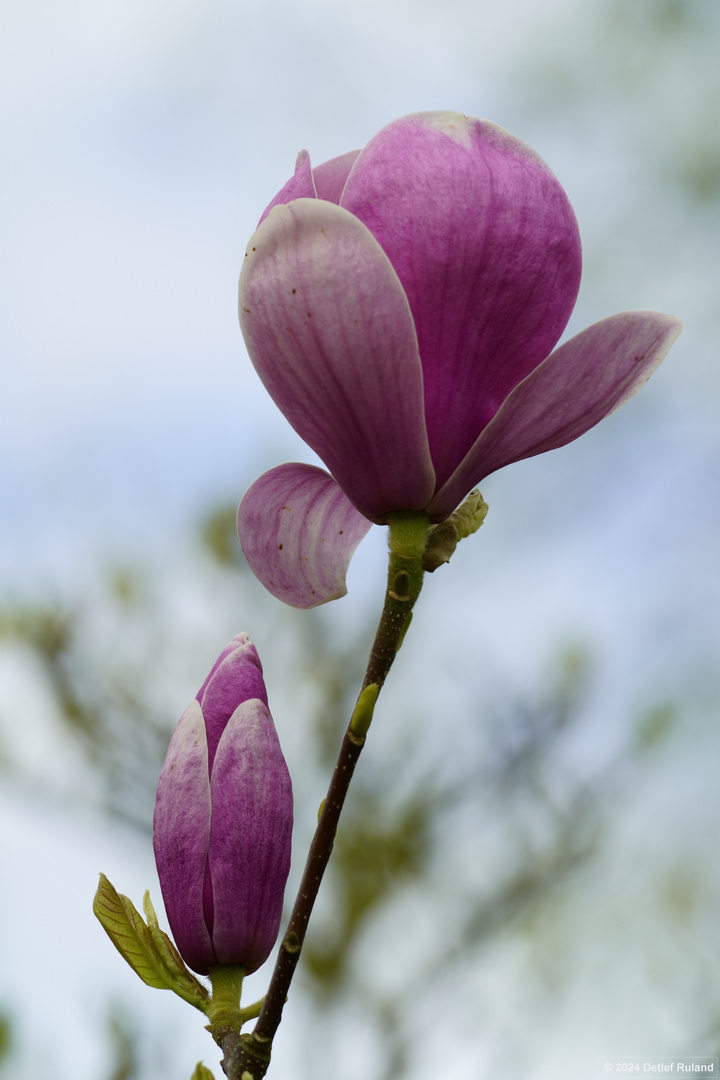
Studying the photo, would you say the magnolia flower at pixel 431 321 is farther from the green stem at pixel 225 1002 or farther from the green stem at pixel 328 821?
the green stem at pixel 225 1002

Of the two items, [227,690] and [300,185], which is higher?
[300,185]

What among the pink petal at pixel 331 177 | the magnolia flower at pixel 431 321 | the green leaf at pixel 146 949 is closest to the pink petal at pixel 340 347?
the magnolia flower at pixel 431 321

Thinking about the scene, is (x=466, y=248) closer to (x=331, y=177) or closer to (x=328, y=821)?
(x=331, y=177)

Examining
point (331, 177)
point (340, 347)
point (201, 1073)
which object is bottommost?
point (201, 1073)

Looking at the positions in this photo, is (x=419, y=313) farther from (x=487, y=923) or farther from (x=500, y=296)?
(x=487, y=923)

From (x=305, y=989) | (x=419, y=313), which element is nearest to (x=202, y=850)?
(x=419, y=313)

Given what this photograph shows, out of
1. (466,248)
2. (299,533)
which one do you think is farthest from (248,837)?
(466,248)
